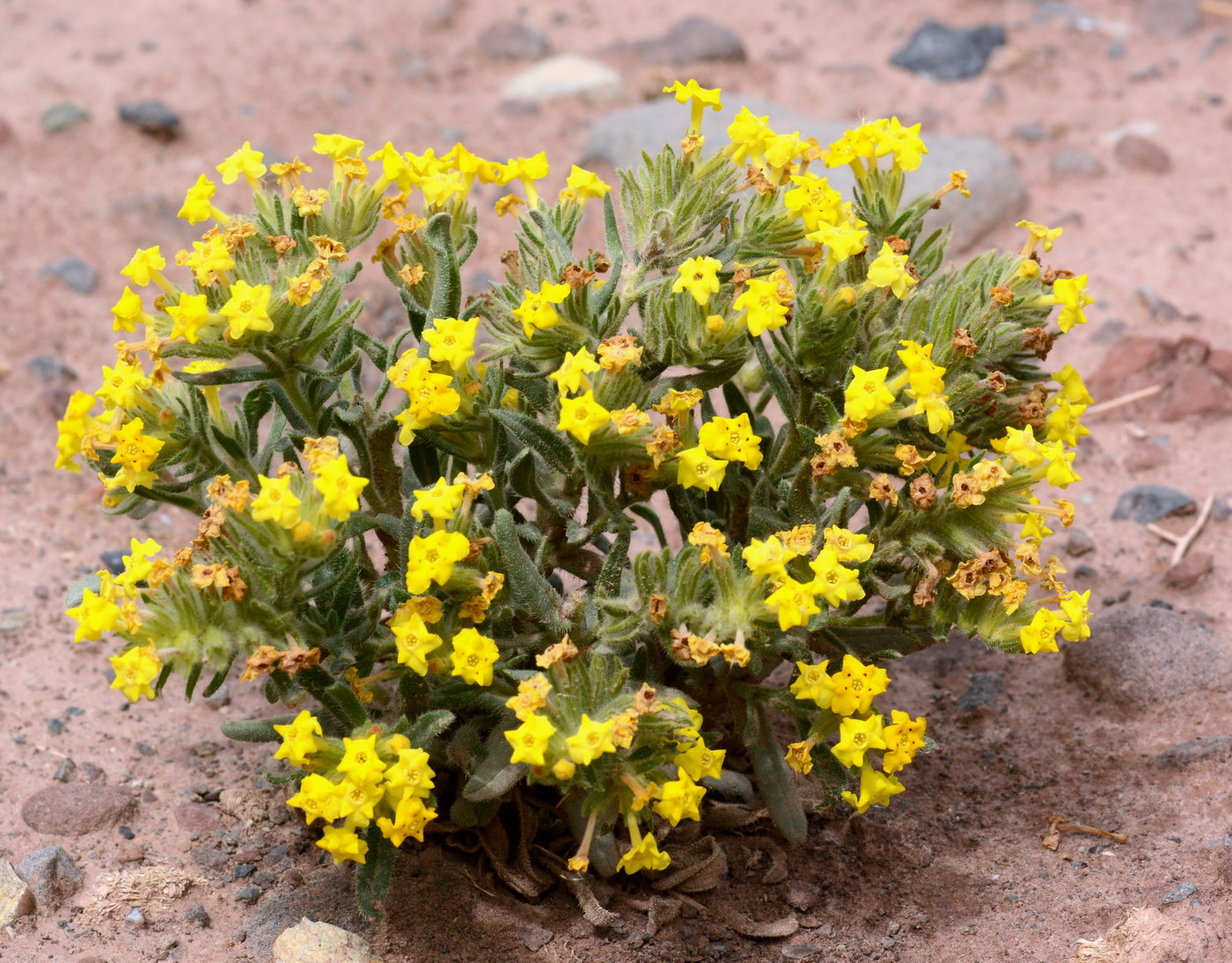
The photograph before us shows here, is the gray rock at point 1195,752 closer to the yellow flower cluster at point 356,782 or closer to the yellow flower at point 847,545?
the yellow flower at point 847,545

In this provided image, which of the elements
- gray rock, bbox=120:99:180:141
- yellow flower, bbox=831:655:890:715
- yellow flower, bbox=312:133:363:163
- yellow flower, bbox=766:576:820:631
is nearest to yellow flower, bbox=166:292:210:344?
yellow flower, bbox=312:133:363:163

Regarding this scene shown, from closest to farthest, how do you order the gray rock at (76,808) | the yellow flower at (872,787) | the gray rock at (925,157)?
the yellow flower at (872,787) → the gray rock at (76,808) → the gray rock at (925,157)

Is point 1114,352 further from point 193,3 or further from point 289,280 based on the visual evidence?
point 193,3

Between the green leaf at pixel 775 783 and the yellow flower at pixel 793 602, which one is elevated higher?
the yellow flower at pixel 793 602

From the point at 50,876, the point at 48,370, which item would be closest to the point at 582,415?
the point at 50,876

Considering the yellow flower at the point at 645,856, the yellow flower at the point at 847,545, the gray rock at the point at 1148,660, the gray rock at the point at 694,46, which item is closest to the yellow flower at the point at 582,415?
the yellow flower at the point at 847,545

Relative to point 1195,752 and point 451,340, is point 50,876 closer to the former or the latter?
point 451,340
